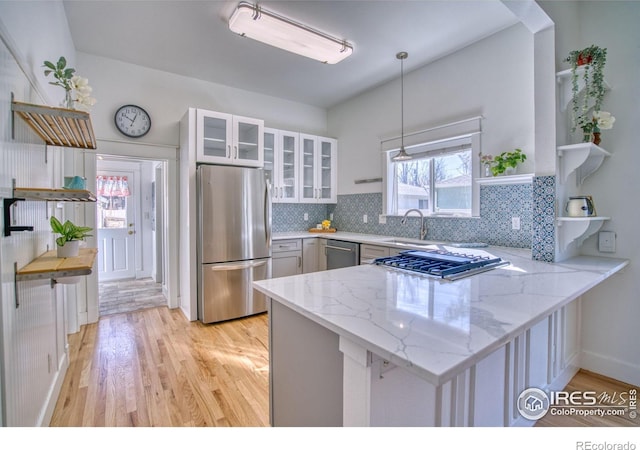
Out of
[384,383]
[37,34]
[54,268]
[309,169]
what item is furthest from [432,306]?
[309,169]

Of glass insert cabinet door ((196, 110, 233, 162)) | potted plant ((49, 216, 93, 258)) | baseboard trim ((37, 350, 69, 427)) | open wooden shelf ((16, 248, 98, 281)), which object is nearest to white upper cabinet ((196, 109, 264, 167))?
glass insert cabinet door ((196, 110, 233, 162))

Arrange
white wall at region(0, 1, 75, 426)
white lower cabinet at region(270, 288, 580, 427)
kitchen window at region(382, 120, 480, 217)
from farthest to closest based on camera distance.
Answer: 1. kitchen window at region(382, 120, 480, 217)
2. white wall at region(0, 1, 75, 426)
3. white lower cabinet at region(270, 288, 580, 427)

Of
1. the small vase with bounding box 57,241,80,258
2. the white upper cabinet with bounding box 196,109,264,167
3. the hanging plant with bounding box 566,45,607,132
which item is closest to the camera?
the small vase with bounding box 57,241,80,258

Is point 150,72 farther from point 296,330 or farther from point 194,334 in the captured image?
point 296,330

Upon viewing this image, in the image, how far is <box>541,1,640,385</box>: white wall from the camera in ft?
6.75

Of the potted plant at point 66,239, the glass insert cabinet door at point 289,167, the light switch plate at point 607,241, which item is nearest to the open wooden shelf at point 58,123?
the potted plant at point 66,239

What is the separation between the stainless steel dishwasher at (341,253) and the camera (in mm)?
3438

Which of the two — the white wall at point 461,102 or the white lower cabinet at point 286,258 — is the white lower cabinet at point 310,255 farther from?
the white wall at point 461,102

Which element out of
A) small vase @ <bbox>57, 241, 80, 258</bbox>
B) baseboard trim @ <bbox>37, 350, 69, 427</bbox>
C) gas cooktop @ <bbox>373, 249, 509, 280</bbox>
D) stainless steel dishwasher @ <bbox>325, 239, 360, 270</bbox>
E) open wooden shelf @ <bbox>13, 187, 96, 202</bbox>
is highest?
open wooden shelf @ <bbox>13, 187, 96, 202</bbox>

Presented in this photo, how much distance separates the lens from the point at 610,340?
7.10 feet

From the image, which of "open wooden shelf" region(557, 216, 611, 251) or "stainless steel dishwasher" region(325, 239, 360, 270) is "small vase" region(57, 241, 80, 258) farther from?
"open wooden shelf" region(557, 216, 611, 251)

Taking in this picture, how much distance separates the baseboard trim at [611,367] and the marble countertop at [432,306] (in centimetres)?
85

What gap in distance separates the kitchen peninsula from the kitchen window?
1.33 metres

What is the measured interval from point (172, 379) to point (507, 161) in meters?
3.06
